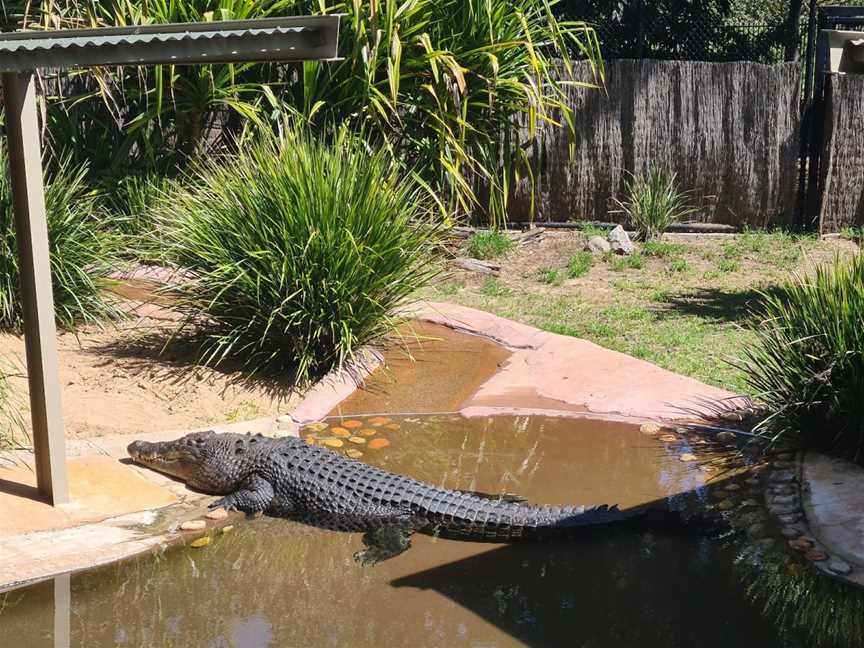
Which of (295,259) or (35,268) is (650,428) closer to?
(295,259)

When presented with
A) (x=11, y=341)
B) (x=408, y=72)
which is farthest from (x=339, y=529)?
(x=408, y=72)

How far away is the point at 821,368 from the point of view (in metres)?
4.84

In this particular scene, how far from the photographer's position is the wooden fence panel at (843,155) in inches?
363

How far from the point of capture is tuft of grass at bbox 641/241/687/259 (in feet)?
29.4

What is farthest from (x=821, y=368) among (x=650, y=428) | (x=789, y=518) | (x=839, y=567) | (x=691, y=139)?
(x=691, y=139)

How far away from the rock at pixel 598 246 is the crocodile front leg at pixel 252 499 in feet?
16.4

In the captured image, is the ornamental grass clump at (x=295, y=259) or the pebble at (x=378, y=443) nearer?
the pebble at (x=378, y=443)

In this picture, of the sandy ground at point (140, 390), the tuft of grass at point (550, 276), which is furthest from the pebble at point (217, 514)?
the tuft of grass at point (550, 276)

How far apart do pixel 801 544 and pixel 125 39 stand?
3272 mm

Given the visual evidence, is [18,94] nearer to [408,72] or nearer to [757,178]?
[408,72]

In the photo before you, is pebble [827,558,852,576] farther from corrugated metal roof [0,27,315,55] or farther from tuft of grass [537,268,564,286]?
tuft of grass [537,268,564,286]

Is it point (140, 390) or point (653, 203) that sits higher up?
point (653, 203)

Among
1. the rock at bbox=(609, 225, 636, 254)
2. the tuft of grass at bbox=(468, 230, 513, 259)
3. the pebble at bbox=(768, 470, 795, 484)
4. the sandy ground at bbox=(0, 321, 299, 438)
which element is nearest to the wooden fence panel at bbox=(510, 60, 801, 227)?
the rock at bbox=(609, 225, 636, 254)

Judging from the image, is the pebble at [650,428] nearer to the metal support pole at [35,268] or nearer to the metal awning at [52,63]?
the metal awning at [52,63]
